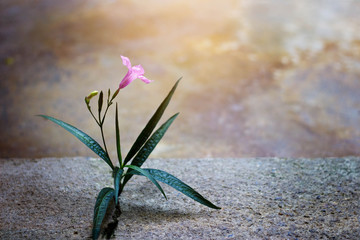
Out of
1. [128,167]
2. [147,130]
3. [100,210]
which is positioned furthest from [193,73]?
[100,210]

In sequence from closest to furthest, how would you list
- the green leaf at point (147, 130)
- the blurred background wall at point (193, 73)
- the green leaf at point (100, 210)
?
the green leaf at point (100, 210), the green leaf at point (147, 130), the blurred background wall at point (193, 73)

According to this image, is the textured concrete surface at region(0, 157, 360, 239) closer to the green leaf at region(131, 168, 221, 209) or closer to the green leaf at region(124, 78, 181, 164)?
the green leaf at region(131, 168, 221, 209)

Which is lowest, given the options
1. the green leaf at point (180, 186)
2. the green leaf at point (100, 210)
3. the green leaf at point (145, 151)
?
the green leaf at point (100, 210)

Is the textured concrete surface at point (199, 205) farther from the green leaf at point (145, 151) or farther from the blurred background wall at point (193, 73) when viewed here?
the blurred background wall at point (193, 73)

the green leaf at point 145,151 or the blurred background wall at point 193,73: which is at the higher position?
the blurred background wall at point 193,73

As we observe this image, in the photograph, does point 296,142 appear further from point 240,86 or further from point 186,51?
point 186,51

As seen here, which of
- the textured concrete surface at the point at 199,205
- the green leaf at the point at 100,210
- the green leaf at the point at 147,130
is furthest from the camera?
the green leaf at the point at 147,130

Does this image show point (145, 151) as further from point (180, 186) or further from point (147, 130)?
point (180, 186)

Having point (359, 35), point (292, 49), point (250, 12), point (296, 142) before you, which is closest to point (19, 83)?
point (296, 142)

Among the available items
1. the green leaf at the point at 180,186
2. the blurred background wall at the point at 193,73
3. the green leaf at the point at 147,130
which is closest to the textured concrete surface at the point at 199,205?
the green leaf at the point at 180,186
